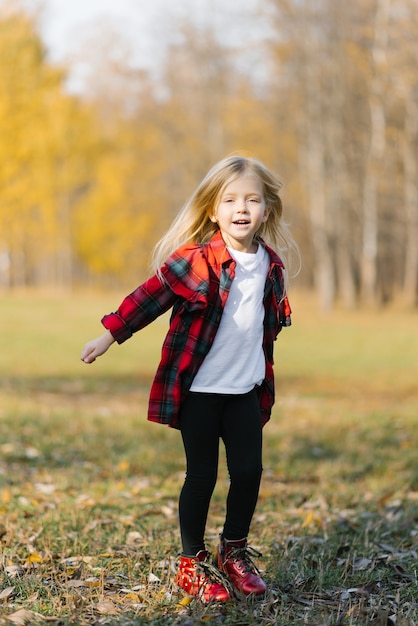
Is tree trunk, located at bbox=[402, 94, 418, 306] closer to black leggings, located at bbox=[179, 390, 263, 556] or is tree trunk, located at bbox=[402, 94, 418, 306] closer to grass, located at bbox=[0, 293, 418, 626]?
grass, located at bbox=[0, 293, 418, 626]

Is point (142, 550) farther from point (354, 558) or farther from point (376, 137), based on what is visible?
point (376, 137)

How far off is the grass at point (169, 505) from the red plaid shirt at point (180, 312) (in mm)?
802

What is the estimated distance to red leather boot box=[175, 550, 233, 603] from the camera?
126 inches

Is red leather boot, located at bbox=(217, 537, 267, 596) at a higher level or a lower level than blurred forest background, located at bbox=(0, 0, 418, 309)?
lower

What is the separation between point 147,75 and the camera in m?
30.7

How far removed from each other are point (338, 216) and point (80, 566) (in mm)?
26960

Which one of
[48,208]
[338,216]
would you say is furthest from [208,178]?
[48,208]

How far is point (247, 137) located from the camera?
33.2 m

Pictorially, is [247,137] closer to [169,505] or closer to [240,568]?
[169,505]

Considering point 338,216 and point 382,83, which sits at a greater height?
point 382,83

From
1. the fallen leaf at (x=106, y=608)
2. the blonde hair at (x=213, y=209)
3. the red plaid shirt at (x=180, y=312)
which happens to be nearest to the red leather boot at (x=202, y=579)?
the fallen leaf at (x=106, y=608)

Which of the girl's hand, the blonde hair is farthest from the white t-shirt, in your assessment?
the girl's hand

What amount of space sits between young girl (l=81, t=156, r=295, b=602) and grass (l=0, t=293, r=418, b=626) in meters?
0.22

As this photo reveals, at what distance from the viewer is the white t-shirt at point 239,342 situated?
3340 millimetres
